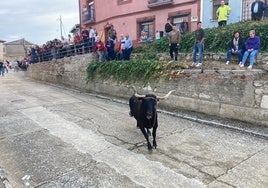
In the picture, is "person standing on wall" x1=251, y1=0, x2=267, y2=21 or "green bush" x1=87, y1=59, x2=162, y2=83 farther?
"person standing on wall" x1=251, y1=0, x2=267, y2=21

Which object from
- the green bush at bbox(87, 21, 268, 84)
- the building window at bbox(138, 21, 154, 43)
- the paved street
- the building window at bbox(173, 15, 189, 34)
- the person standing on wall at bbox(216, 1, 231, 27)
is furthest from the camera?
the building window at bbox(138, 21, 154, 43)

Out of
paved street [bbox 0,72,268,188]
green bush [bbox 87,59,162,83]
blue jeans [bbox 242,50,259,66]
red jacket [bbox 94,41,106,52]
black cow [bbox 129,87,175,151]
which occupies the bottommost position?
paved street [bbox 0,72,268,188]

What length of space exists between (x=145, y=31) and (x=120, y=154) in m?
15.8

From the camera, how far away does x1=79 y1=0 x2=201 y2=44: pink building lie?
17.6 metres

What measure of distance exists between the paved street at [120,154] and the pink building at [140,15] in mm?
10511

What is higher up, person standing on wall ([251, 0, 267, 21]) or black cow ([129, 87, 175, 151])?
person standing on wall ([251, 0, 267, 21])

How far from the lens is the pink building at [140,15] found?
17.6 m

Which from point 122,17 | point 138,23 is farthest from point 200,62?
point 122,17

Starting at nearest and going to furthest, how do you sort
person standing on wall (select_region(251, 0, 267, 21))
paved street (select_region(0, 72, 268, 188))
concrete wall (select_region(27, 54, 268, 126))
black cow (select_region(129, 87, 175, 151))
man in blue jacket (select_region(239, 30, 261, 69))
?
paved street (select_region(0, 72, 268, 188))
black cow (select_region(129, 87, 175, 151))
concrete wall (select_region(27, 54, 268, 126))
man in blue jacket (select_region(239, 30, 261, 69))
person standing on wall (select_region(251, 0, 267, 21))

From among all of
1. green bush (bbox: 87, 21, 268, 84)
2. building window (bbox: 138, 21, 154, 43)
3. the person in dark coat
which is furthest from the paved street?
building window (bbox: 138, 21, 154, 43)

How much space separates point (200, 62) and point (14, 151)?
6.82 m

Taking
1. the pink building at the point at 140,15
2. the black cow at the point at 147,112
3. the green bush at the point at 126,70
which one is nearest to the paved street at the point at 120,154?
the black cow at the point at 147,112

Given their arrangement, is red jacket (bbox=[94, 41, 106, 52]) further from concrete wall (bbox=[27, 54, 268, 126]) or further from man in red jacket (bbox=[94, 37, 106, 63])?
concrete wall (bbox=[27, 54, 268, 126])

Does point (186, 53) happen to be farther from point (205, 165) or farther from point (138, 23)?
point (138, 23)
